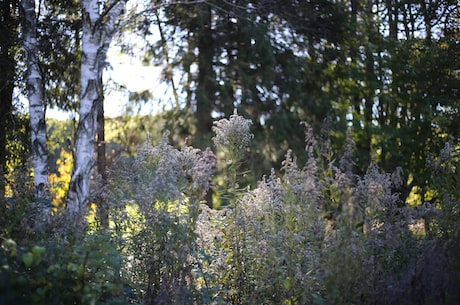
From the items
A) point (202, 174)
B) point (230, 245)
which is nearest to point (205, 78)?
point (230, 245)

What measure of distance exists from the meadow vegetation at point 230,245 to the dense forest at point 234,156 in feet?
0.06

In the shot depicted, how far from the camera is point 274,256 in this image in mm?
4105

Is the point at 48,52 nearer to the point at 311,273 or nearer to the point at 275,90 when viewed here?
the point at 275,90

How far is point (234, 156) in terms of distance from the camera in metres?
5.02

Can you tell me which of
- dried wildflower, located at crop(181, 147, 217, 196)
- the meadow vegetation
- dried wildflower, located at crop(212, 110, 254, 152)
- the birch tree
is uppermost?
the birch tree

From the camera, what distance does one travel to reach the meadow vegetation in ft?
11.5

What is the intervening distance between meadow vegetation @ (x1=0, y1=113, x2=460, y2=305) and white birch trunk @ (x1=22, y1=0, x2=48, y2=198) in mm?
2999

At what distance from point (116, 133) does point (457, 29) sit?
7889 millimetres

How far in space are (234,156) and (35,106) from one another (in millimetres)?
3967

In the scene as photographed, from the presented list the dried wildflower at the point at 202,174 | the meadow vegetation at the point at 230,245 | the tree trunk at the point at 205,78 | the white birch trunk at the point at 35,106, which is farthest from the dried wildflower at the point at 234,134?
the tree trunk at the point at 205,78

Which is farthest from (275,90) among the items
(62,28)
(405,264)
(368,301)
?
(368,301)

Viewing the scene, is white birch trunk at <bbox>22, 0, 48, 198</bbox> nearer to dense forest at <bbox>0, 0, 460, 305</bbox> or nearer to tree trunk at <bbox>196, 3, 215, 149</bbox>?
dense forest at <bbox>0, 0, 460, 305</bbox>

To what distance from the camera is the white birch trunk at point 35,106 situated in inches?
305

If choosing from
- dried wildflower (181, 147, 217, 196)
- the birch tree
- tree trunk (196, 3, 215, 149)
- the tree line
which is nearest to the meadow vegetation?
dried wildflower (181, 147, 217, 196)
